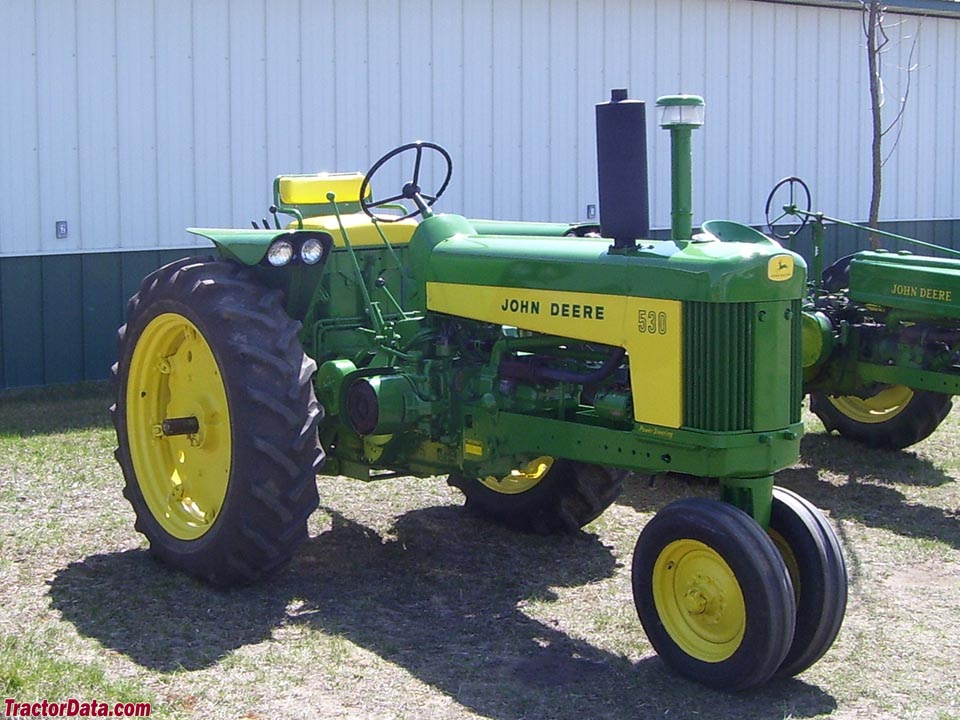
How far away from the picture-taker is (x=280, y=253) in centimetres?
553

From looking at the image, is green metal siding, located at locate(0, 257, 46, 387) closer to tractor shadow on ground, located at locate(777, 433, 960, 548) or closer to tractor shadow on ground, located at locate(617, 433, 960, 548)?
tractor shadow on ground, located at locate(617, 433, 960, 548)

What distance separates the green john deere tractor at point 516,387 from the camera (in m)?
4.53

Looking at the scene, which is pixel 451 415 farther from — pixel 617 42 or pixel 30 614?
pixel 617 42

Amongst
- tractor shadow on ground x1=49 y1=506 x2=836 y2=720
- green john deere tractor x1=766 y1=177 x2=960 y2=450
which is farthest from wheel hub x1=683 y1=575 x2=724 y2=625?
green john deere tractor x1=766 y1=177 x2=960 y2=450

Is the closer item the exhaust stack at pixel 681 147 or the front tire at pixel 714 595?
the front tire at pixel 714 595

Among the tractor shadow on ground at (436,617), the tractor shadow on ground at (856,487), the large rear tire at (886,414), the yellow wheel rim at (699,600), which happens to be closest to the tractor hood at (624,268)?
the yellow wheel rim at (699,600)

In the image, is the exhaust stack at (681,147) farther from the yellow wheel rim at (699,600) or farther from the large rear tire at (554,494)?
the large rear tire at (554,494)

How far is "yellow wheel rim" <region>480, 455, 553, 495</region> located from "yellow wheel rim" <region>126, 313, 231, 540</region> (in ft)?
4.24

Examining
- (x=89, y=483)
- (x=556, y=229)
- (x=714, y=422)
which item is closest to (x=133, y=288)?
(x=89, y=483)

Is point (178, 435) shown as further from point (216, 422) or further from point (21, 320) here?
point (21, 320)

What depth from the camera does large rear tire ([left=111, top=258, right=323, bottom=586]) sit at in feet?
17.1

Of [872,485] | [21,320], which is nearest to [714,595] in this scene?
[872,485]

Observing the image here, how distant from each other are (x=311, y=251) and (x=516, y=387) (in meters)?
1.03

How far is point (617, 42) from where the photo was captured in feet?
42.2
